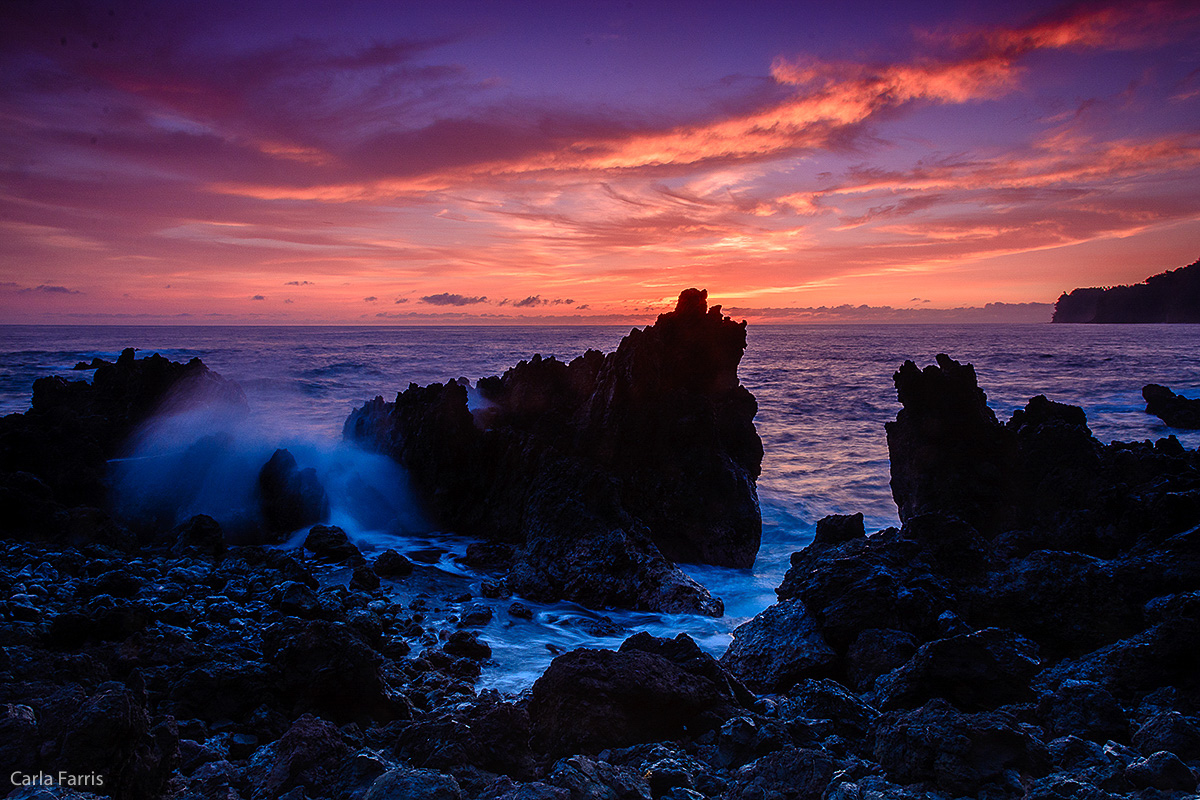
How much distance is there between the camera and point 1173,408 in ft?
89.2

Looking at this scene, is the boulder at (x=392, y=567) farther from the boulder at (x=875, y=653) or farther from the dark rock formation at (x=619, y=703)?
the boulder at (x=875, y=653)

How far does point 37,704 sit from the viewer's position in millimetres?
4293

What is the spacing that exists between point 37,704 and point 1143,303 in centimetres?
25774

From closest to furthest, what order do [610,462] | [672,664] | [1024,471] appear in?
[672,664]
[1024,471]
[610,462]

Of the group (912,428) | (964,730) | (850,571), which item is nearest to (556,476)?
(850,571)

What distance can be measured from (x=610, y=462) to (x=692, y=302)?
4.20 m

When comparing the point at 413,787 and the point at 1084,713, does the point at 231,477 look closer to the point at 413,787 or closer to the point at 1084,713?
the point at 413,787

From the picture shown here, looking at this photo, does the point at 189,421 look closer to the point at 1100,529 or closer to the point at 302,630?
the point at 302,630

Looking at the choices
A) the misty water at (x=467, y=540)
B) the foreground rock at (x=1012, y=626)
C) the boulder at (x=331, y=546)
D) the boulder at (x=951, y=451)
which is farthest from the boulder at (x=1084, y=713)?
the boulder at (x=331, y=546)

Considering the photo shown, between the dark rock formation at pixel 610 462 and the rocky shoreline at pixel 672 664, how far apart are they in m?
0.23

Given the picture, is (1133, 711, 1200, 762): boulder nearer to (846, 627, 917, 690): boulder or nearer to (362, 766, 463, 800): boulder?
(846, 627, 917, 690): boulder

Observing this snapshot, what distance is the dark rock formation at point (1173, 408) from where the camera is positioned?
26016 mm

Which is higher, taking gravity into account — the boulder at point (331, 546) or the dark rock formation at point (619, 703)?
the dark rock formation at point (619, 703)

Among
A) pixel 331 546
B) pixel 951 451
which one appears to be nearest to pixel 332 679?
pixel 331 546
